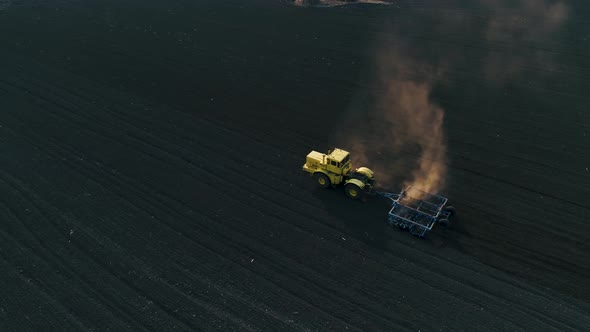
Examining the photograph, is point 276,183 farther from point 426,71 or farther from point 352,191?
point 426,71

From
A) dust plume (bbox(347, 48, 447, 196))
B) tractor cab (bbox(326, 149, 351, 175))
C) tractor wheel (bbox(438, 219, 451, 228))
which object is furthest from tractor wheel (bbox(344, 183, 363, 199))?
tractor wheel (bbox(438, 219, 451, 228))

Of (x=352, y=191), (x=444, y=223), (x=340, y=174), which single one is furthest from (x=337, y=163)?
(x=444, y=223)

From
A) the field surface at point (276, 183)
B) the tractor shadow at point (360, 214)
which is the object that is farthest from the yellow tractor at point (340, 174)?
the field surface at point (276, 183)

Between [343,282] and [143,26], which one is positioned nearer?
[343,282]

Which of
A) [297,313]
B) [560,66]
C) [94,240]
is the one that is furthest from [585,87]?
[94,240]

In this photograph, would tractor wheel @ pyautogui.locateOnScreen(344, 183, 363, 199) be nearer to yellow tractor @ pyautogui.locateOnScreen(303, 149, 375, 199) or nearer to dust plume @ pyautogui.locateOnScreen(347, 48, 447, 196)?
yellow tractor @ pyautogui.locateOnScreen(303, 149, 375, 199)

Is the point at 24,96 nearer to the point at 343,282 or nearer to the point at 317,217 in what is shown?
the point at 317,217
